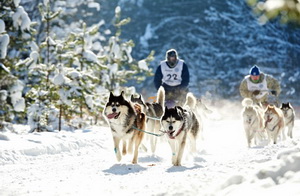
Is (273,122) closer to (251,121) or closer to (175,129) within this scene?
(251,121)

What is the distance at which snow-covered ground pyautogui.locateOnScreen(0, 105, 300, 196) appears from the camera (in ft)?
12.6

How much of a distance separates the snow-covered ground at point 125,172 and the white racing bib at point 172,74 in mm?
1759

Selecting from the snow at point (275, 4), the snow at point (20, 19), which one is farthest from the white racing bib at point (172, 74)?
the snow at point (275, 4)

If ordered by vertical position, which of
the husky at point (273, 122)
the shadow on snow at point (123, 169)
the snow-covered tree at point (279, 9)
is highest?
the snow-covered tree at point (279, 9)

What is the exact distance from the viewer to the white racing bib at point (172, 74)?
9.63 meters

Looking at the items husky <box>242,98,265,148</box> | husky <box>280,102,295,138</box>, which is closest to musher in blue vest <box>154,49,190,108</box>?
husky <box>242,98,265,148</box>

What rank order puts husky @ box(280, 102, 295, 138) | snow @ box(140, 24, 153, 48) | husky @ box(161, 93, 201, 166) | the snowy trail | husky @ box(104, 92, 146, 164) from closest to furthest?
1. the snowy trail
2. husky @ box(161, 93, 201, 166)
3. husky @ box(104, 92, 146, 164)
4. husky @ box(280, 102, 295, 138)
5. snow @ box(140, 24, 153, 48)

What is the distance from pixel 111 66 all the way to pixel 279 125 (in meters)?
10.2

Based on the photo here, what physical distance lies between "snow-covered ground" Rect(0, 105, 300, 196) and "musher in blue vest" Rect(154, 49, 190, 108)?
139 cm

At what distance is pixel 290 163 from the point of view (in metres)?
3.93

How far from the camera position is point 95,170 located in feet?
21.1

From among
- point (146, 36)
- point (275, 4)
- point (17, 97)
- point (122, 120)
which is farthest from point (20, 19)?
point (146, 36)

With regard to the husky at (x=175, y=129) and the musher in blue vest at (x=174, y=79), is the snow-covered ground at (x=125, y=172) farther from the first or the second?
the musher in blue vest at (x=174, y=79)

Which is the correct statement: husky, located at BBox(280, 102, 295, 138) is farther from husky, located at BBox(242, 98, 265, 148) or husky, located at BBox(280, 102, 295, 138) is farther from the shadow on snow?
the shadow on snow
